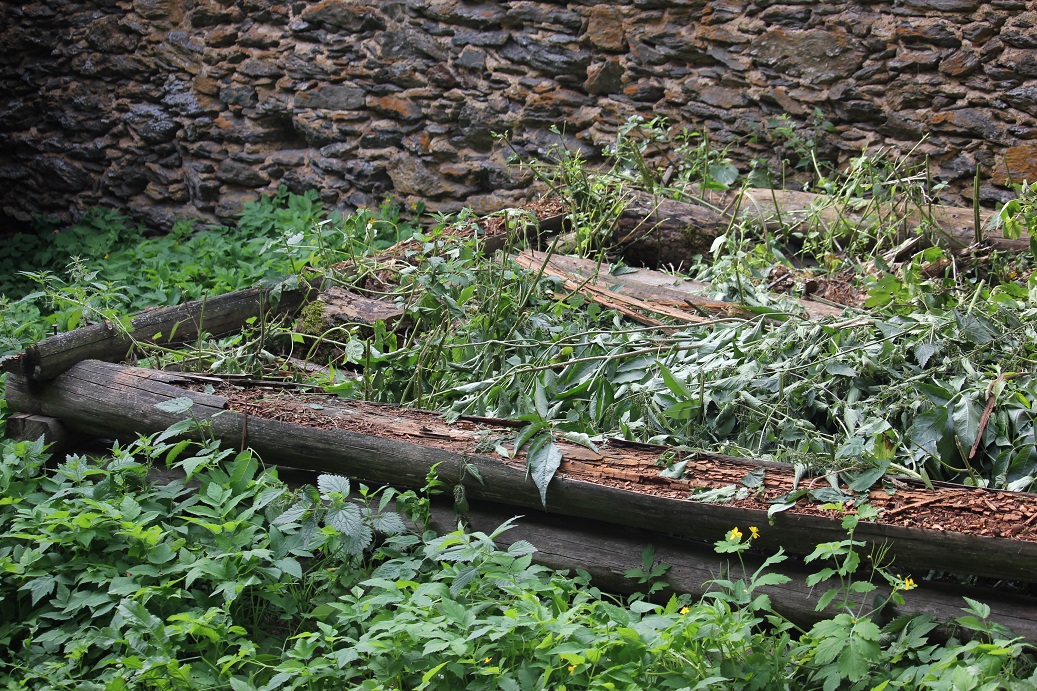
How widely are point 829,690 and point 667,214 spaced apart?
10.8 feet

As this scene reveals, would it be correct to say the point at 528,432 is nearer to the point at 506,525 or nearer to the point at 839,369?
the point at 506,525

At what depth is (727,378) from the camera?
2.94 metres

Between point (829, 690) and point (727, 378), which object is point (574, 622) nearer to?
point (829, 690)

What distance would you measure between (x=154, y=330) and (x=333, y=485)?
178cm

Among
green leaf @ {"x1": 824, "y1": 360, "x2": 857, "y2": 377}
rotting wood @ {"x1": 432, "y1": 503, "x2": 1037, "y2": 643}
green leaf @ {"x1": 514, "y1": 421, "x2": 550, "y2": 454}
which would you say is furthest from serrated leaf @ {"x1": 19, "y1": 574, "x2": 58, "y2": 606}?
green leaf @ {"x1": 824, "y1": 360, "x2": 857, "y2": 377}

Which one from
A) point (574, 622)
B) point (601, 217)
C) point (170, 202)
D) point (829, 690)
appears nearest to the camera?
point (829, 690)

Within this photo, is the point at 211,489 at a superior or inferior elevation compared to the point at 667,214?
inferior

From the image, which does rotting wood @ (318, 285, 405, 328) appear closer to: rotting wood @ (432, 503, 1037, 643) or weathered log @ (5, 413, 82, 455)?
weathered log @ (5, 413, 82, 455)

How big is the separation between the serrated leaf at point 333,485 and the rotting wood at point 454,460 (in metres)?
0.16

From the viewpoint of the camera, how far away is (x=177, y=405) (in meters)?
2.96

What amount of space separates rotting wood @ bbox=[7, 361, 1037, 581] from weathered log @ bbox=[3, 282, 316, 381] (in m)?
Result: 0.09

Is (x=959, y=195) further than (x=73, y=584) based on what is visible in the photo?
Yes

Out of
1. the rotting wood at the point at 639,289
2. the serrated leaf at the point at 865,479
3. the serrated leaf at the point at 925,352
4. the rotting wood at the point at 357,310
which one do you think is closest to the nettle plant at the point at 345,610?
the serrated leaf at the point at 865,479

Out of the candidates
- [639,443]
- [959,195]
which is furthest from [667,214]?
[639,443]
